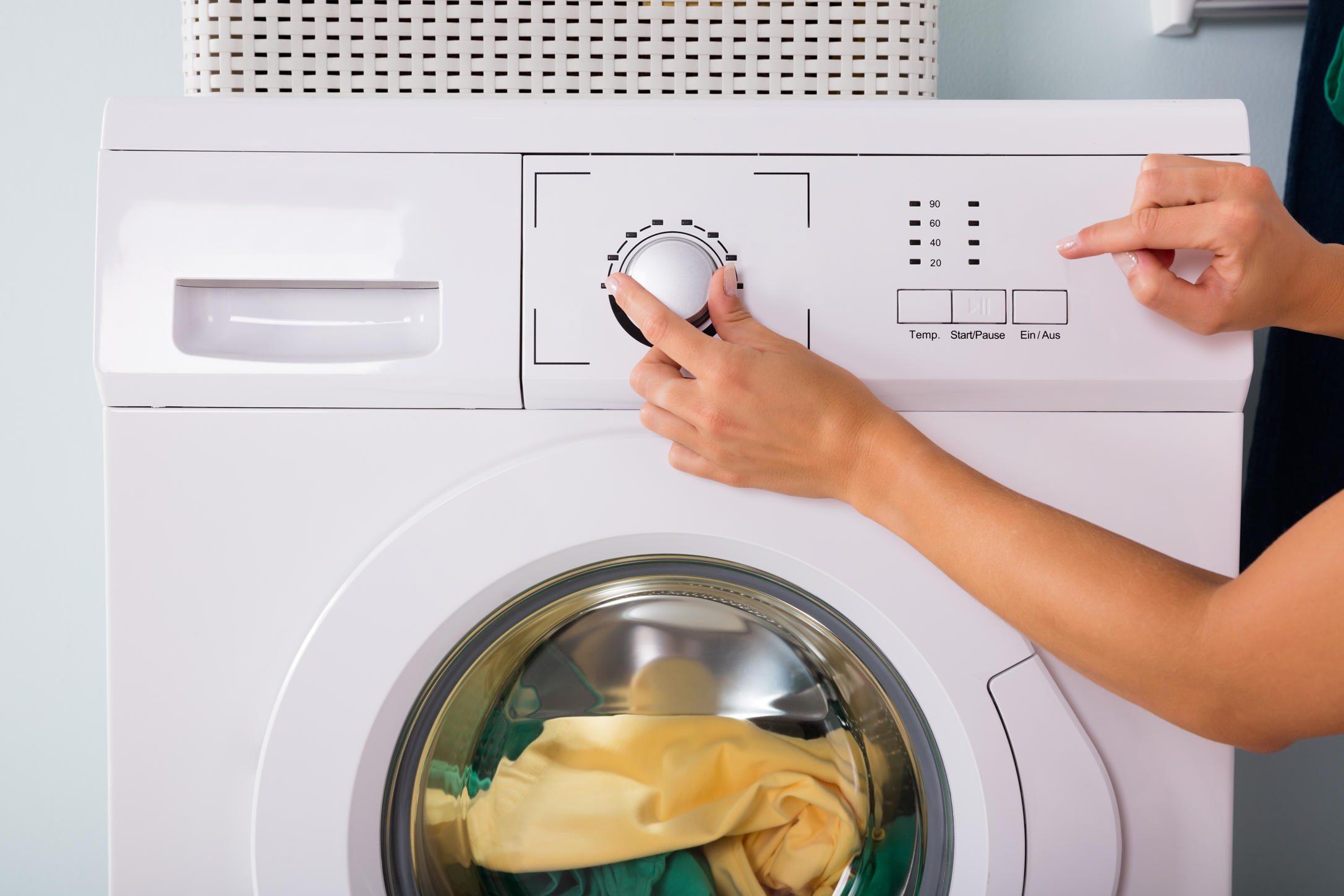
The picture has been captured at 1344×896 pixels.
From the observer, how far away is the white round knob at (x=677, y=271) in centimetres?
41

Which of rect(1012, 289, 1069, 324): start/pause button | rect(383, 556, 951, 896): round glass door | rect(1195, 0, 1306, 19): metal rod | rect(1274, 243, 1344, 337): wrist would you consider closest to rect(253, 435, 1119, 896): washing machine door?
rect(383, 556, 951, 896): round glass door

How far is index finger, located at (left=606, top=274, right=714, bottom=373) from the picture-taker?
0.40 metres

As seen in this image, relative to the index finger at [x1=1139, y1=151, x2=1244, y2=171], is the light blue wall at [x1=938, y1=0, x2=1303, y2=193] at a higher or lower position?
higher

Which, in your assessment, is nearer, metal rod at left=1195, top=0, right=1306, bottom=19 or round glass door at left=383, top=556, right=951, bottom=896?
round glass door at left=383, top=556, right=951, bottom=896

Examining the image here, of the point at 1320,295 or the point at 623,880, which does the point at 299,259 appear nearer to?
the point at 623,880

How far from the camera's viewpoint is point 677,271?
16.4 inches

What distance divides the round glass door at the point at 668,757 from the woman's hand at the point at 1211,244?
0.86ft

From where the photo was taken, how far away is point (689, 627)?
0.52 m

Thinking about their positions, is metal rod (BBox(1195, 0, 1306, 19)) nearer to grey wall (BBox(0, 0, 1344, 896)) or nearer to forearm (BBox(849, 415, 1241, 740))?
grey wall (BBox(0, 0, 1344, 896))

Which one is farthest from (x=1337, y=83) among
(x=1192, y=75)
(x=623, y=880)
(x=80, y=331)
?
(x=80, y=331)

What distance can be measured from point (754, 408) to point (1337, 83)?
1.99ft

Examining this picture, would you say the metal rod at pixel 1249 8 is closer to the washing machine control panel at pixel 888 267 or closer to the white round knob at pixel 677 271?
the washing machine control panel at pixel 888 267

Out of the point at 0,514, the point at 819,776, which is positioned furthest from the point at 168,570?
the point at 0,514

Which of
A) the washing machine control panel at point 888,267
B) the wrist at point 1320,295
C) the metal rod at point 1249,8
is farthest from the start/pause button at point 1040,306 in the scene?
the metal rod at point 1249,8
